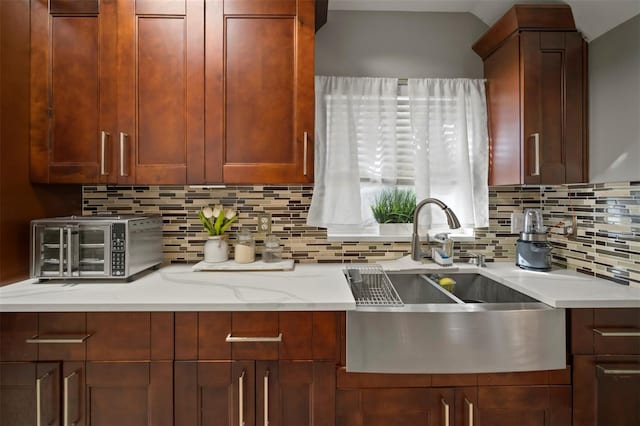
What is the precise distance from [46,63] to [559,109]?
2394 mm

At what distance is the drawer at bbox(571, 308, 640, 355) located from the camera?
1325 millimetres

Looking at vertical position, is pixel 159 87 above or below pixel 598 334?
above

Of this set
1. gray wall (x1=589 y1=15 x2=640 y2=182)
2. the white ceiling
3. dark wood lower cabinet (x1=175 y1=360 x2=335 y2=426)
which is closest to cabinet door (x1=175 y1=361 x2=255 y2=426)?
dark wood lower cabinet (x1=175 y1=360 x2=335 y2=426)

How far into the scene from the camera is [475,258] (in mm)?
1985

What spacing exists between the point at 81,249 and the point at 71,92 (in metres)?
0.72

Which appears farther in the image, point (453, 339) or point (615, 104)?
point (615, 104)

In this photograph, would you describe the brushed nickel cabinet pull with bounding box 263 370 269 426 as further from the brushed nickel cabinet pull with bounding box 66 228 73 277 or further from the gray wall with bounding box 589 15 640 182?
the gray wall with bounding box 589 15 640 182

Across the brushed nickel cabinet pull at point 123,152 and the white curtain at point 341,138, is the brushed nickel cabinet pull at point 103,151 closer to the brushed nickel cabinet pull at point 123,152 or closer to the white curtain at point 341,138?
the brushed nickel cabinet pull at point 123,152

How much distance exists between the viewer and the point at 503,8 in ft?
6.16

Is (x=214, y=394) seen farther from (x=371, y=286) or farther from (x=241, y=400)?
(x=371, y=286)

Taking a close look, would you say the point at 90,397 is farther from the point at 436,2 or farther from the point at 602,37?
the point at 602,37

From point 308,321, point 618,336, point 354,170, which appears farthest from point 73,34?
point 618,336

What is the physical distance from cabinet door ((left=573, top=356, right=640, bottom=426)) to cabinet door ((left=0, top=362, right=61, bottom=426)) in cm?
189

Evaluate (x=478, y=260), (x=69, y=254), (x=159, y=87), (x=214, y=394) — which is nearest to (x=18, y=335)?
(x=69, y=254)
